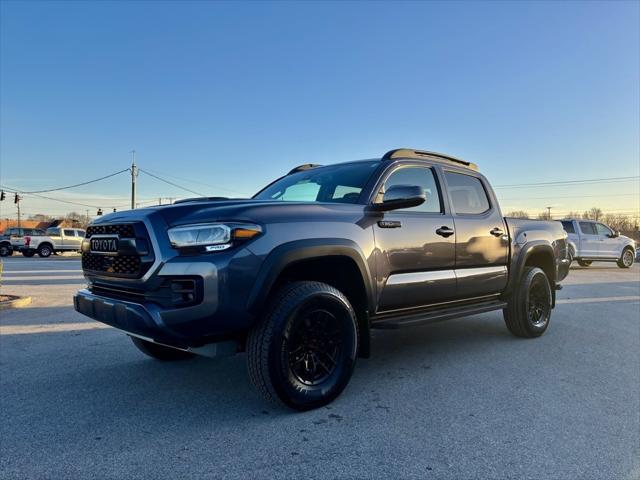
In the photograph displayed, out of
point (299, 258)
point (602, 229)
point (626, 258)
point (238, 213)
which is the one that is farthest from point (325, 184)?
point (626, 258)

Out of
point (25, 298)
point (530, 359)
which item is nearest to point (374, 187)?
point (530, 359)

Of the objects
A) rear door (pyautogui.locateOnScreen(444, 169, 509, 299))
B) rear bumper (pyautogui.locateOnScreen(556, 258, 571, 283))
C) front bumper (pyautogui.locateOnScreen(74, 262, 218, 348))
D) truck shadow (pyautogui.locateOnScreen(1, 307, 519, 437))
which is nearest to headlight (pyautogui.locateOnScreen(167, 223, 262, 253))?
front bumper (pyautogui.locateOnScreen(74, 262, 218, 348))

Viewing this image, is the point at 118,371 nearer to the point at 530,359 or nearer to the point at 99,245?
the point at 99,245

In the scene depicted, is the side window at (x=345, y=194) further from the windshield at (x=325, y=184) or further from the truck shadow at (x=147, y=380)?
the truck shadow at (x=147, y=380)

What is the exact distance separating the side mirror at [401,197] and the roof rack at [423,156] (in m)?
0.68

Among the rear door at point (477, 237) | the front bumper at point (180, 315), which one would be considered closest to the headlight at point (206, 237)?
the front bumper at point (180, 315)

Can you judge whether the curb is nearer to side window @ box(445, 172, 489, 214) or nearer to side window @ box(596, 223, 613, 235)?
side window @ box(445, 172, 489, 214)

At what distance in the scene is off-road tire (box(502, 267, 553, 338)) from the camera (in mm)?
5191

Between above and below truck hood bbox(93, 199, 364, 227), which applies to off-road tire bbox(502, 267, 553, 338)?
below

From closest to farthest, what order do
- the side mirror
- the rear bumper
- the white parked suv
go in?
1. the side mirror
2. the rear bumper
3. the white parked suv

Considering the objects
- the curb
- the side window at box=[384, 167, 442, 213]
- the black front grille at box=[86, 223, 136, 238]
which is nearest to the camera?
the black front grille at box=[86, 223, 136, 238]

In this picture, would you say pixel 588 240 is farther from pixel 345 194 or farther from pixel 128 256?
pixel 128 256

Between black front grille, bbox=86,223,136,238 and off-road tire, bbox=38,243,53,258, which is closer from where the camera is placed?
black front grille, bbox=86,223,136,238

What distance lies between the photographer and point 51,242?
89.5 feet
